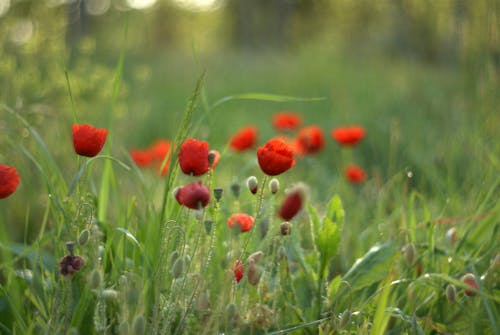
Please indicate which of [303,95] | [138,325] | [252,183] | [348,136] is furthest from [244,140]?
[303,95]

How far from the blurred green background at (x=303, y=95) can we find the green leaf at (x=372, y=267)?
0.87 ft

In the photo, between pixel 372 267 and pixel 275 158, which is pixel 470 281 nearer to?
pixel 372 267

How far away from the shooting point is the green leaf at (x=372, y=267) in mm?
1199

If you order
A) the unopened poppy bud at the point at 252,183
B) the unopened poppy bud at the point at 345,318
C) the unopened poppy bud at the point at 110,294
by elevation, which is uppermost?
the unopened poppy bud at the point at 252,183

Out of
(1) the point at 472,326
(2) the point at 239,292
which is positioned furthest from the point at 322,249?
(1) the point at 472,326

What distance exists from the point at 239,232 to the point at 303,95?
4.52m

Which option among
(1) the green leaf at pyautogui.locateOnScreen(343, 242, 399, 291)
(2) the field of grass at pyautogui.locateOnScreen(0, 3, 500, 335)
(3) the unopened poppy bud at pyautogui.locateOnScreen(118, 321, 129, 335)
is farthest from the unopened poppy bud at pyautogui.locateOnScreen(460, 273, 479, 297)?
(3) the unopened poppy bud at pyautogui.locateOnScreen(118, 321, 129, 335)

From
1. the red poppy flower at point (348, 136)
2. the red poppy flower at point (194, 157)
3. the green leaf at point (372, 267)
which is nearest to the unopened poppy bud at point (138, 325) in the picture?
the red poppy flower at point (194, 157)

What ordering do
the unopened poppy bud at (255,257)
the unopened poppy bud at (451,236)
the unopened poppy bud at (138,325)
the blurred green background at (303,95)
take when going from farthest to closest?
the blurred green background at (303,95) < the unopened poppy bud at (451,236) < the unopened poppy bud at (255,257) < the unopened poppy bud at (138,325)

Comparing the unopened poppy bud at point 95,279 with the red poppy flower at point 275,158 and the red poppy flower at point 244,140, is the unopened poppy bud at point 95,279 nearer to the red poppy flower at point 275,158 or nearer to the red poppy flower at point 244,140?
the red poppy flower at point 275,158

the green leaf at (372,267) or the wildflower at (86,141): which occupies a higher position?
the wildflower at (86,141)

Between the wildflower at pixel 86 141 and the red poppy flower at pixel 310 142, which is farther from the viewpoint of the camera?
the red poppy flower at pixel 310 142

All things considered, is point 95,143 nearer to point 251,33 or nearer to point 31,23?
point 31,23

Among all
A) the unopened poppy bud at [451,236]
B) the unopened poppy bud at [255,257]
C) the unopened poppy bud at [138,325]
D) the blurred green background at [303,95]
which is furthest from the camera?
the blurred green background at [303,95]
